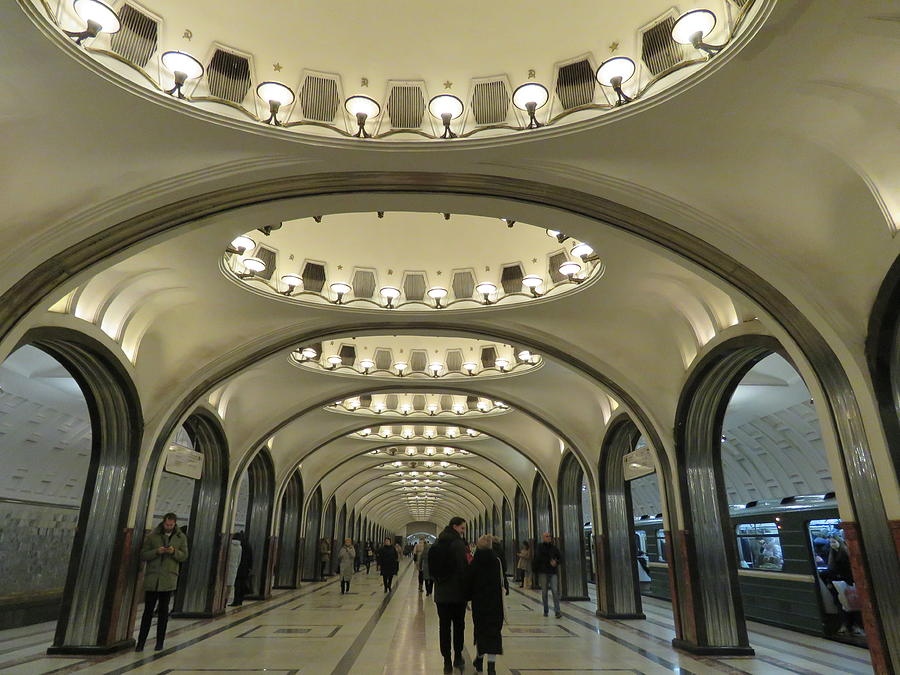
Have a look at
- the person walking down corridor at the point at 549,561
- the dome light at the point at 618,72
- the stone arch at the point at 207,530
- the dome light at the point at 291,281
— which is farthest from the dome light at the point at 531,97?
the stone arch at the point at 207,530

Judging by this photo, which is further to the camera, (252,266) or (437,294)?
(437,294)

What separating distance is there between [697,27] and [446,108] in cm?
202

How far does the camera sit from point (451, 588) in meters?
6.33

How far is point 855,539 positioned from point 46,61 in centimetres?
Result: 750

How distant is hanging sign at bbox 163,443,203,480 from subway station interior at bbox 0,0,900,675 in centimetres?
7

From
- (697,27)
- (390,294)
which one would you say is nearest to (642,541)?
(390,294)

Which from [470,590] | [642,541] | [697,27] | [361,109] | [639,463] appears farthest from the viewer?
[642,541]

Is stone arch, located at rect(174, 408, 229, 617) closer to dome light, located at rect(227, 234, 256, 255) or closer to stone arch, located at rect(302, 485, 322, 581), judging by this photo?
dome light, located at rect(227, 234, 256, 255)

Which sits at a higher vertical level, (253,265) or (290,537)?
(253,265)

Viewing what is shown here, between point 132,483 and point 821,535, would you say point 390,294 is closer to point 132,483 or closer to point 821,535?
point 132,483

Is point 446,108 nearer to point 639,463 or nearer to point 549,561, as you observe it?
point 639,463

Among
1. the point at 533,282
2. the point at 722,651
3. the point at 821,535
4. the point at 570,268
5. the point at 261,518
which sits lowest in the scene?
the point at 722,651

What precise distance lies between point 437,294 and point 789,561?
7410mm

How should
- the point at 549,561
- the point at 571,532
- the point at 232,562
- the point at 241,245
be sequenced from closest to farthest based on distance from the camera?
the point at 241,245
the point at 549,561
the point at 232,562
the point at 571,532
